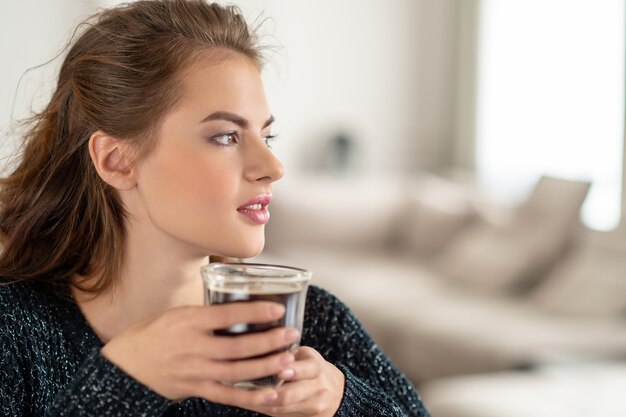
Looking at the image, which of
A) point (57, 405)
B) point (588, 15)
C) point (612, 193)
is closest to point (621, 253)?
point (612, 193)

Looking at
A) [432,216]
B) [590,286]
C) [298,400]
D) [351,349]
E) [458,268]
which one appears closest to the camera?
[298,400]

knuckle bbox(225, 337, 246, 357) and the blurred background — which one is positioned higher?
the blurred background

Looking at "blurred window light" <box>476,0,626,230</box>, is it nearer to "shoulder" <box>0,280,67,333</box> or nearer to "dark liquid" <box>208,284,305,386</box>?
"shoulder" <box>0,280,67,333</box>

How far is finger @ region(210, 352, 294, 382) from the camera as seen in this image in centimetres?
100

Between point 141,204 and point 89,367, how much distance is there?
40 centimetres

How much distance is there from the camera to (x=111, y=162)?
1.49 metres

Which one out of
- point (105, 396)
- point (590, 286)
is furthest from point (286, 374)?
point (590, 286)

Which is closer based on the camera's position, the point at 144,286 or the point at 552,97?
the point at 144,286

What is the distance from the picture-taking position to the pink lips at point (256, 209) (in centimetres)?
140

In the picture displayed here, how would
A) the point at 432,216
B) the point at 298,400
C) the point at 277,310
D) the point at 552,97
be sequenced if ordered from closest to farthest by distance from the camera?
the point at 277,310
the point at 298,400
the point at 432,216
the point at 552,97

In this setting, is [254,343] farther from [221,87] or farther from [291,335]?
[221,87]

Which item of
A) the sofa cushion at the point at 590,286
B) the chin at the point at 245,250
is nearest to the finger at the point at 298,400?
the chin at the point at 245,250

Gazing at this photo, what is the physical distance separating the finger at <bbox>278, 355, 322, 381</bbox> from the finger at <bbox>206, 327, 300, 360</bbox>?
1.6 inches

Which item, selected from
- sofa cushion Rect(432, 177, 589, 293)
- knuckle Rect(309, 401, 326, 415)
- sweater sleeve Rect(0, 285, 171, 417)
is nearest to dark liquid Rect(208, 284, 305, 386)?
knuckle Rect(309, 401, 326, 415)
